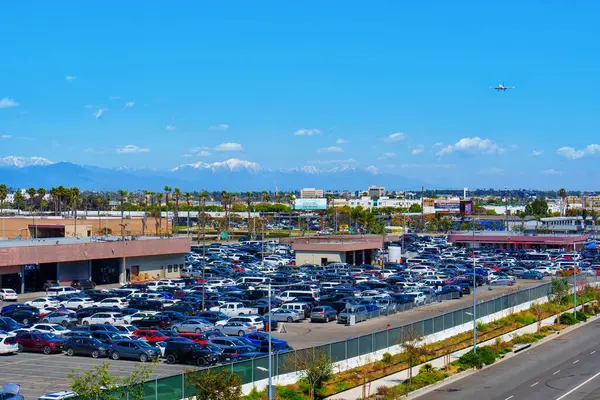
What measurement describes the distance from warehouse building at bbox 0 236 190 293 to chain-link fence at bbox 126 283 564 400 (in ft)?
103

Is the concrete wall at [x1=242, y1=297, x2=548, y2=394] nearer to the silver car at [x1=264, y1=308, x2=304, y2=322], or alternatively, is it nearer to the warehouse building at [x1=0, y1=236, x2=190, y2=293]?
the silver car at [x1=264, y1=308, x2=304, y2=322]

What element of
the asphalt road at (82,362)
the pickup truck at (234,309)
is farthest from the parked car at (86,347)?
the pickup truck at (234,309)

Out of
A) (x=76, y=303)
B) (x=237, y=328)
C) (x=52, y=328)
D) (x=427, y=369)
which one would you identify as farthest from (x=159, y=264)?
(x=427, y=369)

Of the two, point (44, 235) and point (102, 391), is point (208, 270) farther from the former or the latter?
point (102, 391)

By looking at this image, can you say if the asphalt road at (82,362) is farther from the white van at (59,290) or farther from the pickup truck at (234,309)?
the white van at (59,290)

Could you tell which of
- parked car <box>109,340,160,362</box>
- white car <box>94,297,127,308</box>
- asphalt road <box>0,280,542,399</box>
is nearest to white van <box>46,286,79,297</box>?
white car <box>94,297,127,308</box>

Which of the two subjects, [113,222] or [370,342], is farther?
[113,222]

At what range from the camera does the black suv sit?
3641 centimetres

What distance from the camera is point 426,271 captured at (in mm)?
83188

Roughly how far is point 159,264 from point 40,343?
144 ft

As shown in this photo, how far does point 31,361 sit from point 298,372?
14.0m

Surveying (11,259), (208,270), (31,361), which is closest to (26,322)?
(31,361)

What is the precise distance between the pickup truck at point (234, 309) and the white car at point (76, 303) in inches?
395

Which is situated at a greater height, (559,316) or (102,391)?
(102,391)
